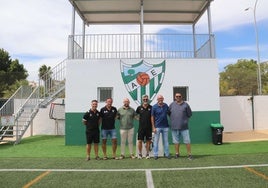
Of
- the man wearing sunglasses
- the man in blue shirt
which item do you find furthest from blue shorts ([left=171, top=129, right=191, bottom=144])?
the man in blue shirt

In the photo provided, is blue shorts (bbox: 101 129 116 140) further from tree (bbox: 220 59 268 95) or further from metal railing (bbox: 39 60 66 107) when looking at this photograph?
tree (bbox: 220 59 268 95)

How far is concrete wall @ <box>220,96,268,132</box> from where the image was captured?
1836 cm

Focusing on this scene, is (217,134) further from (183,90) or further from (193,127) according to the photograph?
(183,90)

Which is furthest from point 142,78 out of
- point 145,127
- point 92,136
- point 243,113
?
point 243,113

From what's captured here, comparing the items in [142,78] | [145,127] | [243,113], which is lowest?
[145,127]

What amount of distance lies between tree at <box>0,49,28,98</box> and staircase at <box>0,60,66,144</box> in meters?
20.9

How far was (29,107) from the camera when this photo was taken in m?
15.3

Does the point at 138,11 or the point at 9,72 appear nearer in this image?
the point at 138,11

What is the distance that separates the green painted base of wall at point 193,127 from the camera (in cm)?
1338

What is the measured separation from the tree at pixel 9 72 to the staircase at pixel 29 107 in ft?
68.4

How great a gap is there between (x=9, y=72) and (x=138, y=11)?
A: 28.6 metres

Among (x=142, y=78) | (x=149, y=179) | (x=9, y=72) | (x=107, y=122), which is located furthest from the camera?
(x=9, y=72)

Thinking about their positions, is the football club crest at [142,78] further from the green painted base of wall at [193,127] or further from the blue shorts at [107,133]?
the blue shorts at [107,133]

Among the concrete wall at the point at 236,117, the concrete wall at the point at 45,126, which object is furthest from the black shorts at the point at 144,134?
the concrete wall at the point at 45,126
